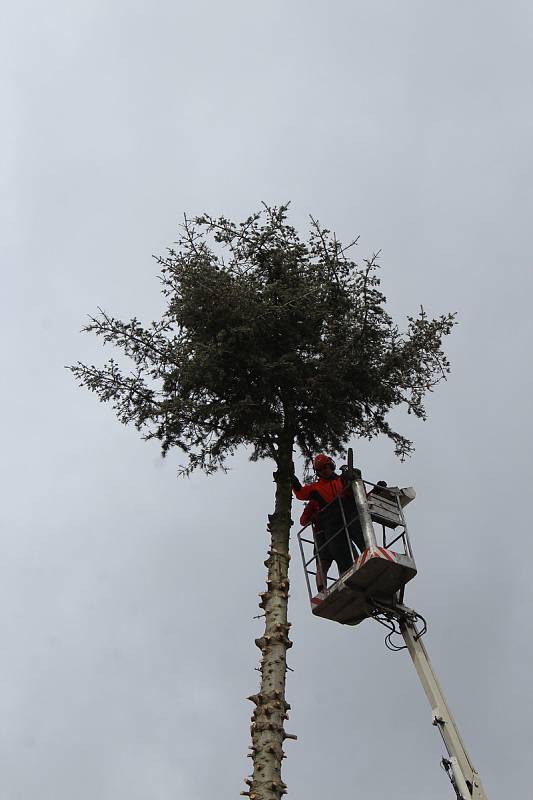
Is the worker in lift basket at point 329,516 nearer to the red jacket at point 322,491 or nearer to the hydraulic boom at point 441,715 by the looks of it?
the red jacket at point 322,491

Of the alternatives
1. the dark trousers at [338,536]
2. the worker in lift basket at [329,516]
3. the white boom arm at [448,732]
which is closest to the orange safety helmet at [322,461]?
the worker in lift basket at [329,516]

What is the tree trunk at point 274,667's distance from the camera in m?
10.2

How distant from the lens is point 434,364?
48.9 feet

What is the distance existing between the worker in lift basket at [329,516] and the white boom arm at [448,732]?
155 cm

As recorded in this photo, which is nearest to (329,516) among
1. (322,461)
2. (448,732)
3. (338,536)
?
(338,536)

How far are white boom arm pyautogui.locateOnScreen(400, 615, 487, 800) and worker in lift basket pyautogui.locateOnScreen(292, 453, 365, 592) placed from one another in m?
1.55

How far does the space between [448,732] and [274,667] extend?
2.23 m

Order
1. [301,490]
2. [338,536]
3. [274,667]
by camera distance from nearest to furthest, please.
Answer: [274,667], [338,536], [301,490]

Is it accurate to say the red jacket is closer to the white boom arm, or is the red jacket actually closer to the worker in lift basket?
the worker in lift basket

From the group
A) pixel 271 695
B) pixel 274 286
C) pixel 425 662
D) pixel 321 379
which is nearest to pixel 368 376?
pixel 321 379

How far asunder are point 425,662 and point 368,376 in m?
4.52

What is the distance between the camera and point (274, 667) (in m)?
11.1

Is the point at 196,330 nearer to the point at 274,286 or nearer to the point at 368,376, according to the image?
the point at 274,286

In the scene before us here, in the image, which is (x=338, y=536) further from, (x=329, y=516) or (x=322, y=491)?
(x=322, y=491)
